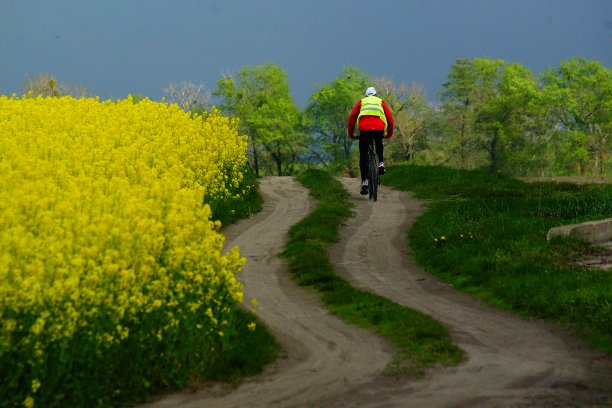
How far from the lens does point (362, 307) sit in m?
13.1

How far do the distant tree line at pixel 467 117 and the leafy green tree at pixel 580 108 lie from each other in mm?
92

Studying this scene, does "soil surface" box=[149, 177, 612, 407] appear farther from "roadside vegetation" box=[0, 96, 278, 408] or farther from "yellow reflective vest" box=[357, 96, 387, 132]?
"yellow reflective vest" box=[357, 96, 387, 132]

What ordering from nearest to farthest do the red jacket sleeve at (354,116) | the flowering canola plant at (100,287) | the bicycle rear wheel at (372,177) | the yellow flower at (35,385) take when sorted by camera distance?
the yellow flower at (35,385) → the flowering canola plant at (100,287) → the red jacket sleeve at (354,116) → the bicycle rear wheel at (372,177)

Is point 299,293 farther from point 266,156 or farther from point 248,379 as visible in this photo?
point 266,156

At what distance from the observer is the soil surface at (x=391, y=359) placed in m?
8.95

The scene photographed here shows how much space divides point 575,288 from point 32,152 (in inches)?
439

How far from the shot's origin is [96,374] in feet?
28.6

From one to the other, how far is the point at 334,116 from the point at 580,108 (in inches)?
897

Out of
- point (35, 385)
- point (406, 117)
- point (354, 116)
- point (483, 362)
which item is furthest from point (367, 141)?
point (406, 117)

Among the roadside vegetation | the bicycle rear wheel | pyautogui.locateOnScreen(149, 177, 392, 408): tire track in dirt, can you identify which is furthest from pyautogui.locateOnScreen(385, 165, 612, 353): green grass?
the roadside vegetation

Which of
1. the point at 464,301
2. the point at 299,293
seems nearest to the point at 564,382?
the point at 464,301

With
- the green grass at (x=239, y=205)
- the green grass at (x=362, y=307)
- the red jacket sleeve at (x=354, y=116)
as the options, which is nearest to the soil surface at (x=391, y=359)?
the green grass at (x=362, y=307)

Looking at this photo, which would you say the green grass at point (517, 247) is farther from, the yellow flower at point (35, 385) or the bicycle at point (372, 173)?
the yellow flower at point (35, 385)

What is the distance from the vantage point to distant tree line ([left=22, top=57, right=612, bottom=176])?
74000mm
